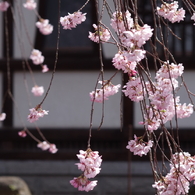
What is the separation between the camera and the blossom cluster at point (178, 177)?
1563 millimetres

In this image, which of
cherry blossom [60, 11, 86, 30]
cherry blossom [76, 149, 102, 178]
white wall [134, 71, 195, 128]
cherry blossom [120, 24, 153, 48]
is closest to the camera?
cherry blossom [120, 24, 153, 48]

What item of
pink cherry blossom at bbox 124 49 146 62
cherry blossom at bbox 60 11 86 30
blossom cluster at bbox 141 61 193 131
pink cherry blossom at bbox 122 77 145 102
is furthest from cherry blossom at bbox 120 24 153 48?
cherry blossom at bbox 60 11 86 30

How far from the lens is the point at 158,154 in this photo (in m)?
4.55

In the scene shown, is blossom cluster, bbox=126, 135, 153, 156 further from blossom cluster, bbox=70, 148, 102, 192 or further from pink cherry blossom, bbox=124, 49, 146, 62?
pink cherry blossom, bbox=124, 49, 146, 62

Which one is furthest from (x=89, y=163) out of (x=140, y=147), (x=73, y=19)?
(x=73, y=19)


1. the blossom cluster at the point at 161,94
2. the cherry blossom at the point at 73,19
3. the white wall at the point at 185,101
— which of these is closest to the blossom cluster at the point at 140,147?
the blossom cluster at the point at 161,94

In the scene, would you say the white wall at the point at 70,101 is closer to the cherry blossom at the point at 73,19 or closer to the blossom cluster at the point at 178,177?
the cherry blossom at the point at 73,19

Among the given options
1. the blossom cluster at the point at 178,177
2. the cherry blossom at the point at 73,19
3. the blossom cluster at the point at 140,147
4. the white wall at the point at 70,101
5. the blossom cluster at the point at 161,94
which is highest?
the white wall at the point at 70,101

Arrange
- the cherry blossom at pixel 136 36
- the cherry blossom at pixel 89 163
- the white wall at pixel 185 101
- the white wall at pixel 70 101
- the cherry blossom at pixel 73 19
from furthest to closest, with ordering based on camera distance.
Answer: the white wall at pixel 70 101 → the white wall at pixel 185 101 → the cherry blossom at pixel 73 19 → the cherry blossom at pixel 89 163 → the cherry blossom at pixel 136 36

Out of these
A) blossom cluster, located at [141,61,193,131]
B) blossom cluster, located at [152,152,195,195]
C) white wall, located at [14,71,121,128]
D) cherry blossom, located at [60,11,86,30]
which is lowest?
blossom cluster, located at [152,152,195,195]

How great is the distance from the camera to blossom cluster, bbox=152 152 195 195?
1.56 meters

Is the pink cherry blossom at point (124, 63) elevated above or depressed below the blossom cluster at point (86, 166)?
above

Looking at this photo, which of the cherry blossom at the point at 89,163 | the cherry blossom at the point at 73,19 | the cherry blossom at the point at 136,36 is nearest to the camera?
the cherry blossom at the point at 136,36

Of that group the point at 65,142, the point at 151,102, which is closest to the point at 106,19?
the point at 65,142
